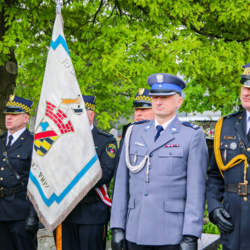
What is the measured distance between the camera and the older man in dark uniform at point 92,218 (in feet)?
12.1

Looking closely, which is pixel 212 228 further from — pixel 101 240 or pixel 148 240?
pixel 148 240

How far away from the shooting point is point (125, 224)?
2863mm

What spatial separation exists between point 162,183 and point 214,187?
0.50m

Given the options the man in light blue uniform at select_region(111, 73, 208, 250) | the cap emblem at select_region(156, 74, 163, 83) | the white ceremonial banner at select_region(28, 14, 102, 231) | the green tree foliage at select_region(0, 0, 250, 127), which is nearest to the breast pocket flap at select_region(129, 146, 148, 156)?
the man in light blue uniform at select_region(111, 73, 208, 250)

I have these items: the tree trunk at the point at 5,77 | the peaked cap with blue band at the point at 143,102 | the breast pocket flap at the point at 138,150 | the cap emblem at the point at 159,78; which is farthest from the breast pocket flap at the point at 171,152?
the tree trunk at the point at 5,77

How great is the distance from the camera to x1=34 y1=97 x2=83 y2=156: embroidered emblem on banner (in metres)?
3.71

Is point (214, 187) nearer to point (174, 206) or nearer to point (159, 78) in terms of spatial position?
point (174, 206)

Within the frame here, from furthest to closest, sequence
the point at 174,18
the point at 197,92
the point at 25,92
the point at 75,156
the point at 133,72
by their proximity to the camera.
Result: the point at 197,92 → the point at 25,92 → the point at 174,18 → the point at 133,72 → the point at 75,156

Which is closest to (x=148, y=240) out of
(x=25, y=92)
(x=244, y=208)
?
(x=244, y=208)

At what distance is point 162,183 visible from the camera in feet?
8.88

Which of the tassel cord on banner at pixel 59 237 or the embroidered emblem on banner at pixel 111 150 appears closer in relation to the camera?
the tassel cord on banner at pixel 59 237

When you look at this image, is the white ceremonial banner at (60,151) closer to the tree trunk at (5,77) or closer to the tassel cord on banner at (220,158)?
the tassel cord on banner at (220,158)

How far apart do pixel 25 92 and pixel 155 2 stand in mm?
3554

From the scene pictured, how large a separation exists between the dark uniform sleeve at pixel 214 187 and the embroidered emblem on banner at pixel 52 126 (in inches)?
59.2
